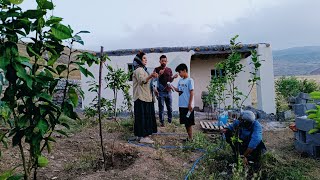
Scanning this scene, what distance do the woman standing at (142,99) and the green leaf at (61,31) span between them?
3.38 meters

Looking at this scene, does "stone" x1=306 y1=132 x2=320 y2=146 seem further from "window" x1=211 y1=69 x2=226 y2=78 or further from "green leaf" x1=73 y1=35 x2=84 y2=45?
"green leaf" x1=73 y1=35 x2=84 y2=45

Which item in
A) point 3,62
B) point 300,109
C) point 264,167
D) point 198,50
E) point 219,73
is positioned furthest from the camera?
point 198,50

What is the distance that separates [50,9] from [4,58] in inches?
17.1

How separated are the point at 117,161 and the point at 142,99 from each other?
1.41 meters

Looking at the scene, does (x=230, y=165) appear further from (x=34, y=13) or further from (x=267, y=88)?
(x=267, y=88)

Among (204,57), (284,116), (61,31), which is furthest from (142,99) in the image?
(204,57)

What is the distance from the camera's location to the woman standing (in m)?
5.56

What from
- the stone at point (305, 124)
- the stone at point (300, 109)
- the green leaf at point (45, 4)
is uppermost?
the green leaf at point (45, 4)

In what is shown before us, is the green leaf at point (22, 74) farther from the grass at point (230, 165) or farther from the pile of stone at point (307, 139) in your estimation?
the pile of stone at point (307, 139)

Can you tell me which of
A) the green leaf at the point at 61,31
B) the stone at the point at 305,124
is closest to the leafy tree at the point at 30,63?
the green leaf at the point at 61,31

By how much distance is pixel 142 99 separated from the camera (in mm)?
5625

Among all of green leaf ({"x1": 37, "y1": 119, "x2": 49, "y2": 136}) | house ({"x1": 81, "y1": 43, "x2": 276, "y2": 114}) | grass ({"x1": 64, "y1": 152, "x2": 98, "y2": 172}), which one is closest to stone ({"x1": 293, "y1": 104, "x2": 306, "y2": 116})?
house ({"x1": 81, "y1": 43, "x2": 276, "y2": 114})

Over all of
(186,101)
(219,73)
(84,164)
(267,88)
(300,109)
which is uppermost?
(219,73)

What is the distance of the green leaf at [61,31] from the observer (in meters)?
2.06
